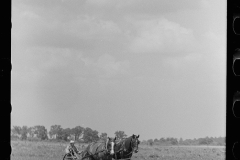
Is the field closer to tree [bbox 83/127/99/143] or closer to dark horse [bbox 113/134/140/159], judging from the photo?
tree [bbox 83/127/99/143]

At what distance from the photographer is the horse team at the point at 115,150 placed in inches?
645

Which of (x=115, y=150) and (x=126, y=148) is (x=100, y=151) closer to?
(x=115, y=150)

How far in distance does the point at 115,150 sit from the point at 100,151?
55 centimetres

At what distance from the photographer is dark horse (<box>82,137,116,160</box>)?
16438 millimetres

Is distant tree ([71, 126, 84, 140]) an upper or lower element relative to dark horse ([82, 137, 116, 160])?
upper

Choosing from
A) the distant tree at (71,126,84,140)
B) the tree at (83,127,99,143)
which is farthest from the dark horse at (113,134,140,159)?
the distant tree at (71,126,84,140)

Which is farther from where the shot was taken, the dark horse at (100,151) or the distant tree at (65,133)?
the distant tree at (65,133)

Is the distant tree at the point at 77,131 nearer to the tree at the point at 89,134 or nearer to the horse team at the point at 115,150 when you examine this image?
the tree at the point at 89,134
